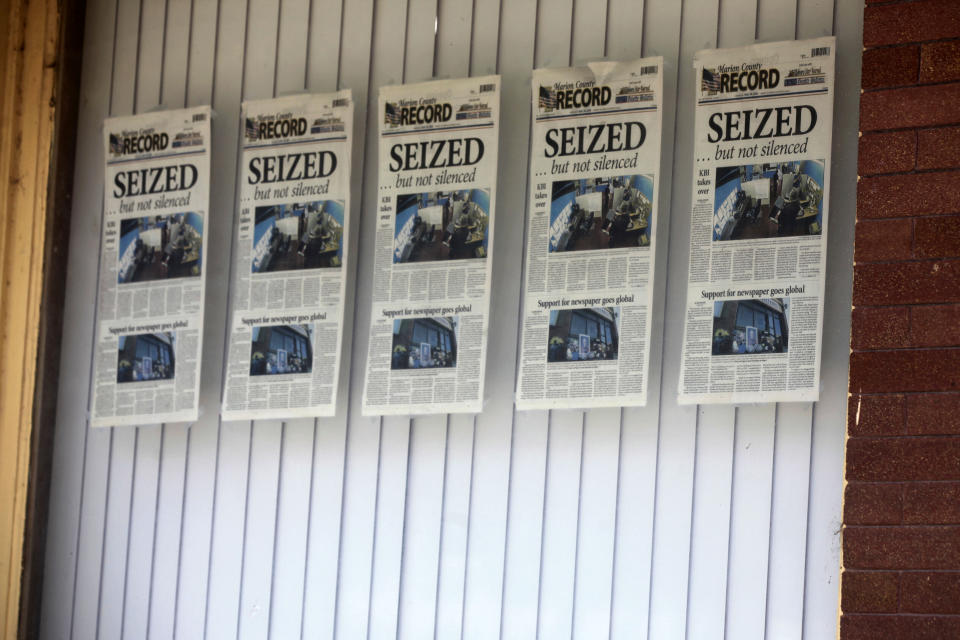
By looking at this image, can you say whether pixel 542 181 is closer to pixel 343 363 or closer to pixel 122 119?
pixel 343 363

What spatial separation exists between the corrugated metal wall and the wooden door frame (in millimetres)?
56

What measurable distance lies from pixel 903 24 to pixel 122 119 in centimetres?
229

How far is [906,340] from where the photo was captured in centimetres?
297

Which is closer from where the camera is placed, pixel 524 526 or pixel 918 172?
pixel 918 172

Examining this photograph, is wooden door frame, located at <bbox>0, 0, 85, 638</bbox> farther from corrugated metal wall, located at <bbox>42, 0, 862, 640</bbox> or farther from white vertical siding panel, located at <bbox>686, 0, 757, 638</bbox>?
white vertical siding panel, located at <bbox>686, 0, 757, 638</bbox>

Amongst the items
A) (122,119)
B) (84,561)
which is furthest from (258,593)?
(122,119)

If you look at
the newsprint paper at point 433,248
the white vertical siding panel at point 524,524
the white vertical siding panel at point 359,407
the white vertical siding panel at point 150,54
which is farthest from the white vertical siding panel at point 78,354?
the white vertical siding panel at point 524,524

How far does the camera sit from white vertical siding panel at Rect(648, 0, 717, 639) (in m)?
3.31

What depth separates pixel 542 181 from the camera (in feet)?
11.5

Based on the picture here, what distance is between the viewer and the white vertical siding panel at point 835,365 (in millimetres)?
3188

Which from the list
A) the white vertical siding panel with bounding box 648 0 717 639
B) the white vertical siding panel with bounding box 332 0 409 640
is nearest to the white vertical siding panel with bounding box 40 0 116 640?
the white vertical siding panel with bounding box 332 0 409 640

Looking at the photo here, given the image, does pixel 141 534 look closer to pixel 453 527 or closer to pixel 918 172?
pixel 453 527

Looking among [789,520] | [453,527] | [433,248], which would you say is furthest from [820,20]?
[453,527]

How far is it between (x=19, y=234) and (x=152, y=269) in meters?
0.47
